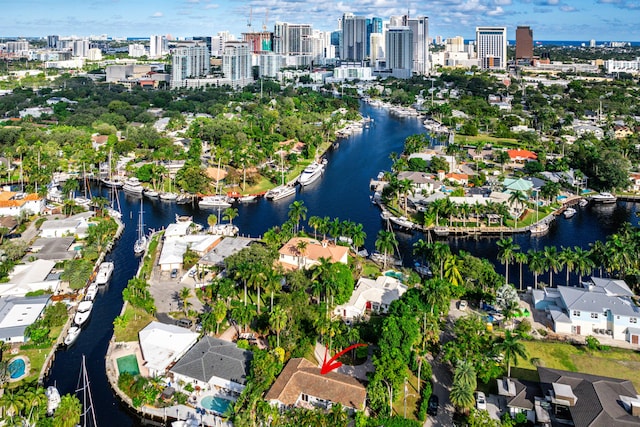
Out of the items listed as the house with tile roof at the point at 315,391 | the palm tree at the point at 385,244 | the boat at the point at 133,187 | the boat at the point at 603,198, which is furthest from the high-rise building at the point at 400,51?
the house with tile roof at the point at 315,391

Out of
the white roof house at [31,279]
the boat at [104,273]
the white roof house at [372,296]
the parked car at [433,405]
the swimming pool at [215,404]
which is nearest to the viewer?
the parked car at [433,405]

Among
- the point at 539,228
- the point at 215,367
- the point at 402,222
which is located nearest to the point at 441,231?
the point at 402,222

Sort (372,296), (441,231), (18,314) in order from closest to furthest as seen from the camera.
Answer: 1. (18,314)
2. (372,296)
3. (441,231)

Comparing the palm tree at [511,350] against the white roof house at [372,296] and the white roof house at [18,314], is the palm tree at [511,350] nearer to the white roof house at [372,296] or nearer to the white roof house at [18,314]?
the white roof house at [372,296]

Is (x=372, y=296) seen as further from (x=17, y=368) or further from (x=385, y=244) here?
(x=17, y=368)

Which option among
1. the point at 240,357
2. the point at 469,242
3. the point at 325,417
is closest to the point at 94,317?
the point at 240,357

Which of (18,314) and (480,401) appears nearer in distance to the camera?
(480,401)

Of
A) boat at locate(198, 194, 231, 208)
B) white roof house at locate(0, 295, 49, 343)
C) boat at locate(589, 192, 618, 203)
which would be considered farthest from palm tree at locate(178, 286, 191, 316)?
boat at locate(589, 192, 618, 203)
